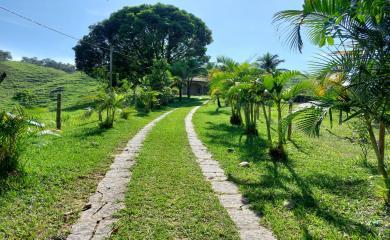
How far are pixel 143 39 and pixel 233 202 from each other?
35.4 m

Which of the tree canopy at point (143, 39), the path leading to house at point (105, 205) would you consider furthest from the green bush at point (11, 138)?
the tree canopy at point (143, 39)

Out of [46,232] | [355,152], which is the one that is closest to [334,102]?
[46,232]

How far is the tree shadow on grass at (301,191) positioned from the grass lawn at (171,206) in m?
0.63

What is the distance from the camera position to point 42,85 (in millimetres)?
43500

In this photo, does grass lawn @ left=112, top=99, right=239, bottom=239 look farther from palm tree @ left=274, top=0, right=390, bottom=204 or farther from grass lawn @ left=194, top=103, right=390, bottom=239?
palm tree @ left=274, top=0, right=390, bottom=204

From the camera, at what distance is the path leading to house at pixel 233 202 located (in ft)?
12.5

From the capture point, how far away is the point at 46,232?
3688 mm

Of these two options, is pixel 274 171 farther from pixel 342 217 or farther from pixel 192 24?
pixel 192 24

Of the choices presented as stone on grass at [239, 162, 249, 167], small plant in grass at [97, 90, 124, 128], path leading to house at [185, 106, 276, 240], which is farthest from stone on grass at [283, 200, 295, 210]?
small plant in grass at [97, 90, 124, 128]

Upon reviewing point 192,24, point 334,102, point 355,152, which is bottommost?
point 355,152

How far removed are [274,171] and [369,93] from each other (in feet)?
9.52

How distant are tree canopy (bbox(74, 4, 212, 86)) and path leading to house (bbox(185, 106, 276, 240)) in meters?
31.2

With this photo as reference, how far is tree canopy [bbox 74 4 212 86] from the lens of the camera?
37.0 metres

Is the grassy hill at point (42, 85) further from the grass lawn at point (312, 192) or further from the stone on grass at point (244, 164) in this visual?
the stone on grass at point (244, 164)
